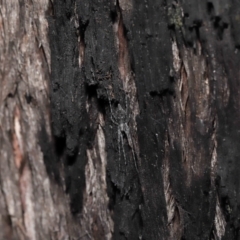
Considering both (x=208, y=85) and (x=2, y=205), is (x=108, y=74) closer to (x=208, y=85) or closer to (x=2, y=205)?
(x=208, y=85)

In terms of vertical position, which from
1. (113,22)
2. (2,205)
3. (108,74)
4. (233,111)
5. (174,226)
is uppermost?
(113,22)

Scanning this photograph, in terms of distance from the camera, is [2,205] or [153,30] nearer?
[153,30]

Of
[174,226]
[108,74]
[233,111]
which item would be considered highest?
[108,74]

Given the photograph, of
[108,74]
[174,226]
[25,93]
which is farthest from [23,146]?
[174,226]

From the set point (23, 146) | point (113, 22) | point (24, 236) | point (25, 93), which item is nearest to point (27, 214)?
point (24, 236)

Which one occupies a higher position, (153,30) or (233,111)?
(153,30)

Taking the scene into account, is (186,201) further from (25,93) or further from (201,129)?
(25,93)
